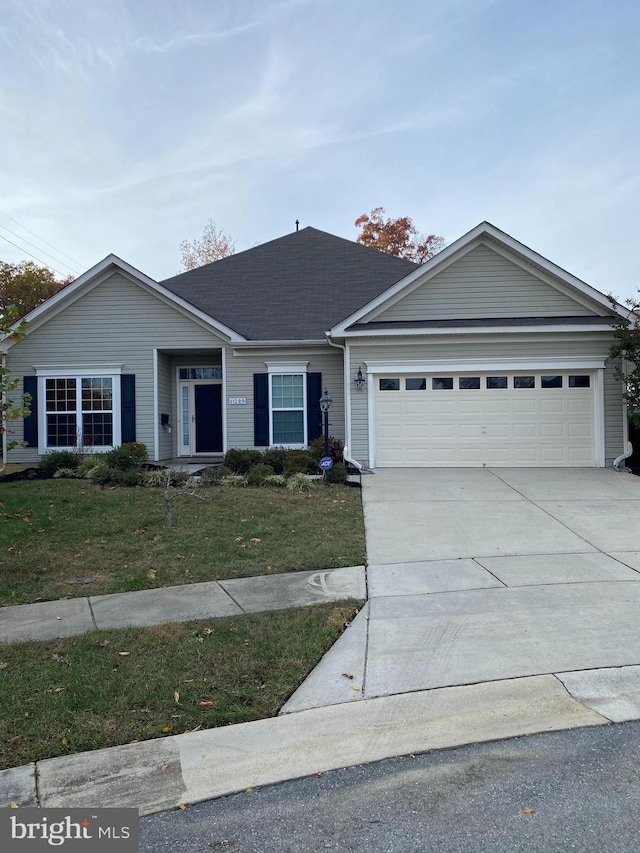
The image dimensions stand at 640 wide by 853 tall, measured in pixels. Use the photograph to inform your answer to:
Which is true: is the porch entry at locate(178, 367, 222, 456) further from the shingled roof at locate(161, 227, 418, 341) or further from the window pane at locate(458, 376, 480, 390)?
→ the window pane at locate(458, 376, 480, 390)

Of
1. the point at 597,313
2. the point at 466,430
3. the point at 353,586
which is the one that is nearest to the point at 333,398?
the point at 466,430

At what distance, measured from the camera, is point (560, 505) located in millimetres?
9781

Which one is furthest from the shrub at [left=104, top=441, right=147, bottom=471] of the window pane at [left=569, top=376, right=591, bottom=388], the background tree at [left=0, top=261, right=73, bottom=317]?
the background tree at [left=0, top=261, right=73, bottom=317]

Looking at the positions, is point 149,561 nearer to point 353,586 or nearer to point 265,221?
point 353,586

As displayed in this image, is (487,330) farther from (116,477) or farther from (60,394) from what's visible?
(60,394)

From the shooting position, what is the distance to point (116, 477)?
12.2 m

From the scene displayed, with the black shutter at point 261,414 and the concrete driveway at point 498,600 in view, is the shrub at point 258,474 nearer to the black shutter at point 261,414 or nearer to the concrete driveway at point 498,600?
the black shutter at point 261,414

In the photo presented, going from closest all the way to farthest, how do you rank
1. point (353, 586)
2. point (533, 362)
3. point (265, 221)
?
point (353, 586)
point (533, 362)
point (265, 221)

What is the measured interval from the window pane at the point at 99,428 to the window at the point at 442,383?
8.24 meters

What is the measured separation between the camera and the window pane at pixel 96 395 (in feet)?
50.0

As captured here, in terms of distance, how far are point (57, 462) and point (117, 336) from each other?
366cm

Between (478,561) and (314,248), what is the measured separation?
14891 mm

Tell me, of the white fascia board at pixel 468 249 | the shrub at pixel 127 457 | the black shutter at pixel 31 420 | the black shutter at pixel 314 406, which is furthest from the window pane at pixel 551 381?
the black shutter at pixel 31 420

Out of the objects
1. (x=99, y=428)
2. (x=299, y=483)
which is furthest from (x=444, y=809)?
(x=99, y=428)
